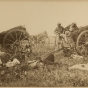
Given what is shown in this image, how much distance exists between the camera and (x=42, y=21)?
89.1 inches

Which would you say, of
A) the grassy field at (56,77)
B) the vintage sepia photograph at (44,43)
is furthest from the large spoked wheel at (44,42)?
the grassy field at (56,77)

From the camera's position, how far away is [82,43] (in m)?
2.22

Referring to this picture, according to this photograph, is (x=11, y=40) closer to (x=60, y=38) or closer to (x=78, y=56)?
(x=60, y=38)

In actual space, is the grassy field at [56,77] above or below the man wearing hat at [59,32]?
below

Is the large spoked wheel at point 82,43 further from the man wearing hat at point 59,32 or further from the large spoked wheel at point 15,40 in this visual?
the large spoked wheel at point 15,40

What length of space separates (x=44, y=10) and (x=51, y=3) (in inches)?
5.2

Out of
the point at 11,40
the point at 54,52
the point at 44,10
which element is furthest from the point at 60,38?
the point at 11,40

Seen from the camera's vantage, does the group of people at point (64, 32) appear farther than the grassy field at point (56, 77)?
Yes

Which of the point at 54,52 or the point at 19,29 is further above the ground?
the point at 19,29

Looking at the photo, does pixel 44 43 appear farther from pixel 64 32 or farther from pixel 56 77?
pixel 56 77

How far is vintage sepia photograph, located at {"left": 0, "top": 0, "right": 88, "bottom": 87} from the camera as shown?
2.15m

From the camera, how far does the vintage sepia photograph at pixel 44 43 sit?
7.04 feet

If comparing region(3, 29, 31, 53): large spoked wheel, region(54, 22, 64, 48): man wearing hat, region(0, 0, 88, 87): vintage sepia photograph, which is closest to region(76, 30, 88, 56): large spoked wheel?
region(0, 0, 88, 87): vintage sepia photograph

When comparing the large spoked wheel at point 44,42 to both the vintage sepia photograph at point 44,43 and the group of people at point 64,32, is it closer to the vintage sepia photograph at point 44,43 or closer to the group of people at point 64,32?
the vintage sepia photograph at point 44,43
